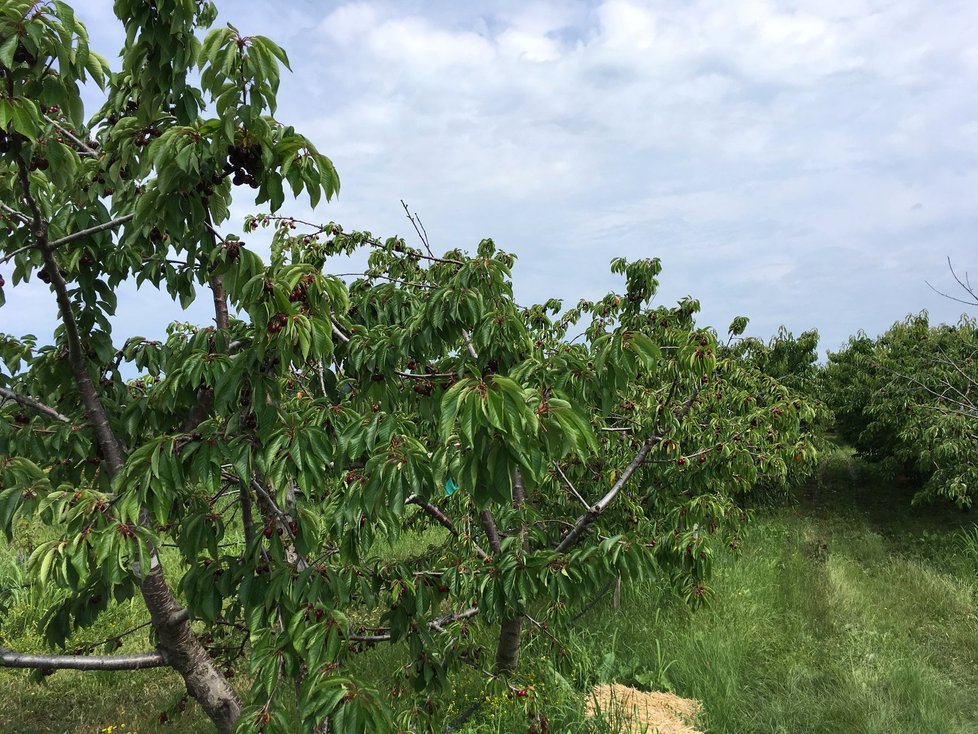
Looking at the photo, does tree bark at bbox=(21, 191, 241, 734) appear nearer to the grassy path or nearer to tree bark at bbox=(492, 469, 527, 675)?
tree bark at bbox=(492, 469, 527, 675)

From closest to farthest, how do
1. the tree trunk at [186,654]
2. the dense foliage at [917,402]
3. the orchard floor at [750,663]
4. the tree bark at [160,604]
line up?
1. the tree bark at [160,604]
2. the tree trunk at [186,654]
3. the orchard floor at [750,663]
4. the dense foliage at [917,402]

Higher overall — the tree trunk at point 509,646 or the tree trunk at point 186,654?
the tree trunk at point 186,654

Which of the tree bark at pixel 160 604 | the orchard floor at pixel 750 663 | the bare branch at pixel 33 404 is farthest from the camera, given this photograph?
the orchard floor at pixel 750 663

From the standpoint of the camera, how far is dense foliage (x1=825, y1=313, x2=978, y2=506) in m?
9.45

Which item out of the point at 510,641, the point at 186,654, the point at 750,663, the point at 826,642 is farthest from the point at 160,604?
the point at 826,642

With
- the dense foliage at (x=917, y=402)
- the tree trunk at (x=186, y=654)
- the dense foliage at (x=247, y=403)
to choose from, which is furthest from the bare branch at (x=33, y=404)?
the dense foliage at (x=917, y=402)

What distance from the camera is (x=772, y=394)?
5898 millimetres

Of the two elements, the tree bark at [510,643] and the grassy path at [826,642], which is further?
the grassy path at [826,642]

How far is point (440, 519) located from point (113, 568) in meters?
1.96

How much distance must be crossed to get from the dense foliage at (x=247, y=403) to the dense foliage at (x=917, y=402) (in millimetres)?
7473

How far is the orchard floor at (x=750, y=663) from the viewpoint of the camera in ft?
15.4

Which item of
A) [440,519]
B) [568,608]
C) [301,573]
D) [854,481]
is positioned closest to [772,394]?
[568,608]

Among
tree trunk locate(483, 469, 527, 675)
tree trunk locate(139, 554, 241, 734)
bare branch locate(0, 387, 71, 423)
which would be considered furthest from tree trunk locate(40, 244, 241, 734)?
tree trunk locate(483, 469, 527, 675)

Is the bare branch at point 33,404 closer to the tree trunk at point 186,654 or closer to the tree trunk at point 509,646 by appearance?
the tree trunk at point 186,654
